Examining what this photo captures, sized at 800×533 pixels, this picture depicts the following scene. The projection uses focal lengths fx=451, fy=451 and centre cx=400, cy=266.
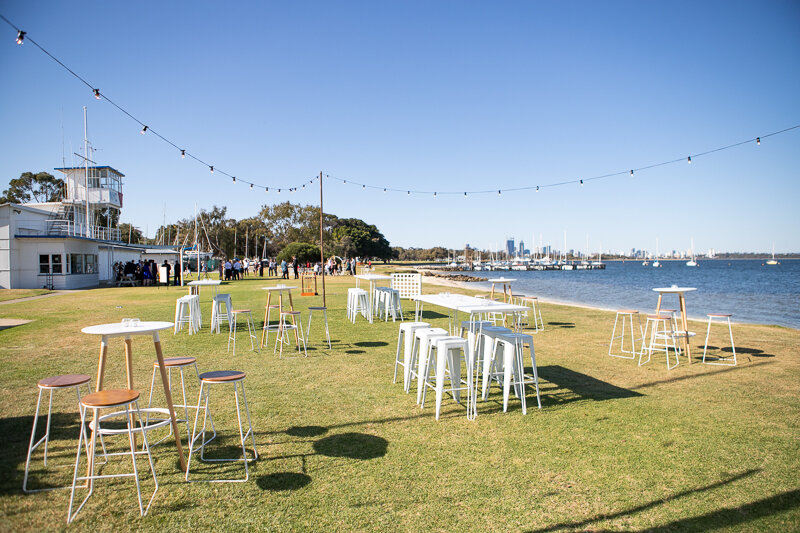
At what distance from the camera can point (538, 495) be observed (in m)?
3.21

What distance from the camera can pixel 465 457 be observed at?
3846mm

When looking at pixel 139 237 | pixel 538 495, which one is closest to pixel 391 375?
pixel 538 495

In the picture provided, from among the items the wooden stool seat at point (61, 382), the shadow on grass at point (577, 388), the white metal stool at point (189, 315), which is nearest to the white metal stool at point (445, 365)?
the shadow on grass at point (577, 388)

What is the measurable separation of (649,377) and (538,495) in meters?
4.17

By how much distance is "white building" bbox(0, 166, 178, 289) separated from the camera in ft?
73.7

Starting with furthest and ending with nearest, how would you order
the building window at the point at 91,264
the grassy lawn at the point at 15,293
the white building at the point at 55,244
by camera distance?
the building window at the point at 91,264, the white building at the point at 55,244, the grassy lawn at the point at 15,293

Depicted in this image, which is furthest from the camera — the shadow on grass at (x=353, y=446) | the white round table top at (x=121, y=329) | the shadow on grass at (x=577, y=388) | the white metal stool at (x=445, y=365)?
the shadow on grass at (x=577, y=388)

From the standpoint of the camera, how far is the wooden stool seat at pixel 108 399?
295cm

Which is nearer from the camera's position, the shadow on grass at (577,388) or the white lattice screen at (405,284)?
the shadow on grass at (577,388)

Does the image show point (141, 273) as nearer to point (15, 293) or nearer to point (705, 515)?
point (15, 293)

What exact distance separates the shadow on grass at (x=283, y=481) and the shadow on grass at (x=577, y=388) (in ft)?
10.5

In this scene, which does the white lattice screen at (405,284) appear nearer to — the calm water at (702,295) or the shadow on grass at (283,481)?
the shadow on grass at (283,481)

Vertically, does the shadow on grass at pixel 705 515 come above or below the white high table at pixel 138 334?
below

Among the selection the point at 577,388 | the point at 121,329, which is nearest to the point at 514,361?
the point at 577,388
